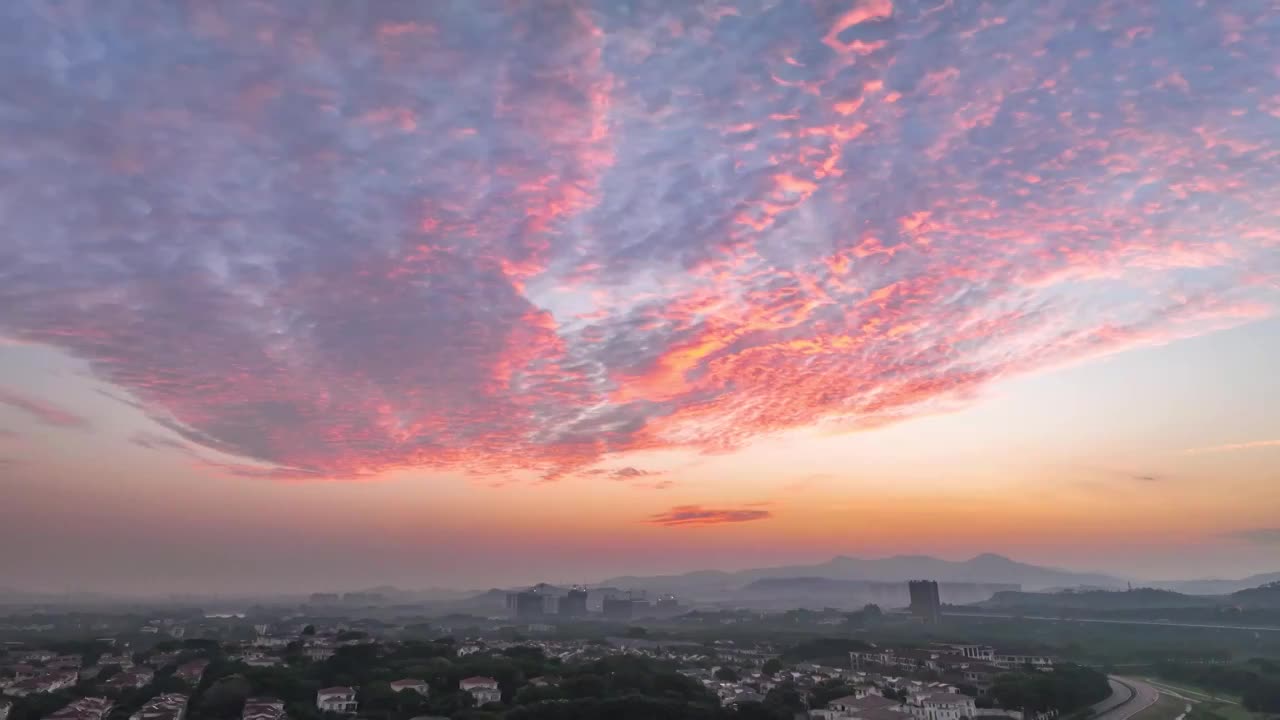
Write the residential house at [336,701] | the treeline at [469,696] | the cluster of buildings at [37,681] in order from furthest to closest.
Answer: the cluster of buildings at [37,681] < the residential house at [336,701] < the treeline at [469,696]

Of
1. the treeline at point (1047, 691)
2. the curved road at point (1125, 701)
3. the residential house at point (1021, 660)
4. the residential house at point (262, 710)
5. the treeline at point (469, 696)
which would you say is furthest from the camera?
the residential house at point (1021, 660)

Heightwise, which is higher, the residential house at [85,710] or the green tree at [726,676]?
the residential house at [85,710]

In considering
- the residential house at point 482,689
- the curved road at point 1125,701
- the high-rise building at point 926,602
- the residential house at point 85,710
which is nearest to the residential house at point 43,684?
the residential house at point 85,710

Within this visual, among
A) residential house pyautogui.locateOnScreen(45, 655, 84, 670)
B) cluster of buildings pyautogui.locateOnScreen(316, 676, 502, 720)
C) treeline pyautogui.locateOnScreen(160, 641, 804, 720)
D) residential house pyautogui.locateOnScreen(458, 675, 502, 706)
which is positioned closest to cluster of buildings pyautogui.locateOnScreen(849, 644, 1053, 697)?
treeline pyautogui.locateOnScreen(160, 641, 804, 720)

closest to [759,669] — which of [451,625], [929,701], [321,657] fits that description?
[929,701]

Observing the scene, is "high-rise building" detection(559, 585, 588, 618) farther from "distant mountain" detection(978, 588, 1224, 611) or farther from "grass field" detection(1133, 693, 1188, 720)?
"grass field" detection(1133, 693, 1188, 720)

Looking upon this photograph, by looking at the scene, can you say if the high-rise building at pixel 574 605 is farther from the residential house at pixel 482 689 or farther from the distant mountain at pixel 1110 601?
the residential house at pixel 482 689

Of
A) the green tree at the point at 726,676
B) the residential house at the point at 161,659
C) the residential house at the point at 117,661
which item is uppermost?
the residential house at the point at 161,659
